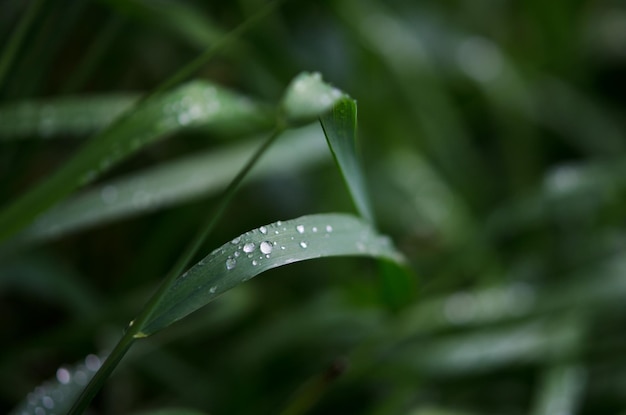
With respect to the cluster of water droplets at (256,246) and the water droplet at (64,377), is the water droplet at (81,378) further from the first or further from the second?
the cluster of water droplets at (256,246)

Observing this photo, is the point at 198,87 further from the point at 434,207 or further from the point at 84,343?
the point at 434,207

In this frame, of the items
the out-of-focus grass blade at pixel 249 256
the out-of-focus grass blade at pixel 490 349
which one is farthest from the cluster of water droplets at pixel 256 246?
the out-of-focus grass blade at pixel 490 349

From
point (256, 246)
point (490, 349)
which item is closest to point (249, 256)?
point (256, 246)

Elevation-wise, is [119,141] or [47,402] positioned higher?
[119,141]

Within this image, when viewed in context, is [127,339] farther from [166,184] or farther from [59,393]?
[166,184]

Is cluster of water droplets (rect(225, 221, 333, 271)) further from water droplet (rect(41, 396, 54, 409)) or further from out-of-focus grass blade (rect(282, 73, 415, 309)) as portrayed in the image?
water droplet (rect(41, 396, 54, 409))

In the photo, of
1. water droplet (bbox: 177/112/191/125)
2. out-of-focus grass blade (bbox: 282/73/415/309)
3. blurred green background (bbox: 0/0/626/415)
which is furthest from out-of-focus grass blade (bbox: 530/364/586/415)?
water droplet (bbox: 177/112/191/125)
